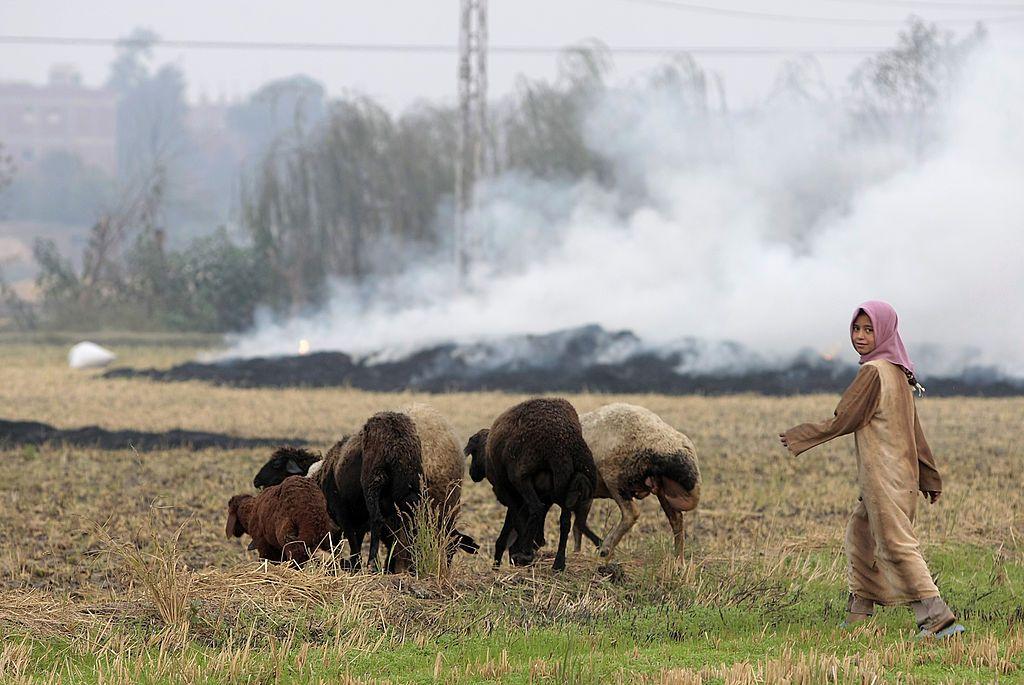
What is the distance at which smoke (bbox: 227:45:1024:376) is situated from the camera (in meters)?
29.0

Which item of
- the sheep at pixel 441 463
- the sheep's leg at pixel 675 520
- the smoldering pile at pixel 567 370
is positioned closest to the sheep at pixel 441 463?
the sheep at pixel 441 463

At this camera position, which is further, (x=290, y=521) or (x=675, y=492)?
(x=675, y=492)

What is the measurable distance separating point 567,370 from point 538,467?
1956 centimetres

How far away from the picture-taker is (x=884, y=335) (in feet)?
25.9

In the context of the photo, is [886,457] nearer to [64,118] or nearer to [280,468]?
[280,468]

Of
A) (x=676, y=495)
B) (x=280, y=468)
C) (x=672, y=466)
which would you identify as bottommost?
(x=676, y=495)

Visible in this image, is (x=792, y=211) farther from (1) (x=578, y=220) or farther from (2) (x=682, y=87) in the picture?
(2) (x=682, y=87)

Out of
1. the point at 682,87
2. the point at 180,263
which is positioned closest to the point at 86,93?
the point at 180,263

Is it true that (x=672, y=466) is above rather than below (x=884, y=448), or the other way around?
below

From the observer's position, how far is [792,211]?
36812 mm

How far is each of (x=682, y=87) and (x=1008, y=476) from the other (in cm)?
3154

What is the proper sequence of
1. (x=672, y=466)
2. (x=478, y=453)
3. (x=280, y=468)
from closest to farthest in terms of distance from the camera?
(x=672, y=466)
(x=478, y=453)
(x=280, y=468)

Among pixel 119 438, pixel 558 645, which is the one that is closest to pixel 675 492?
pixel 558 645

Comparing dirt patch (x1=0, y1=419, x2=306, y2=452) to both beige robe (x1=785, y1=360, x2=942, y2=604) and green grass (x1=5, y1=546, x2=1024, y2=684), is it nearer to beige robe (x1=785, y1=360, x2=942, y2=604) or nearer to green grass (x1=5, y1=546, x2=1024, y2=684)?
green grass (x1=5, y1=546, x2=1024, y2=684)
